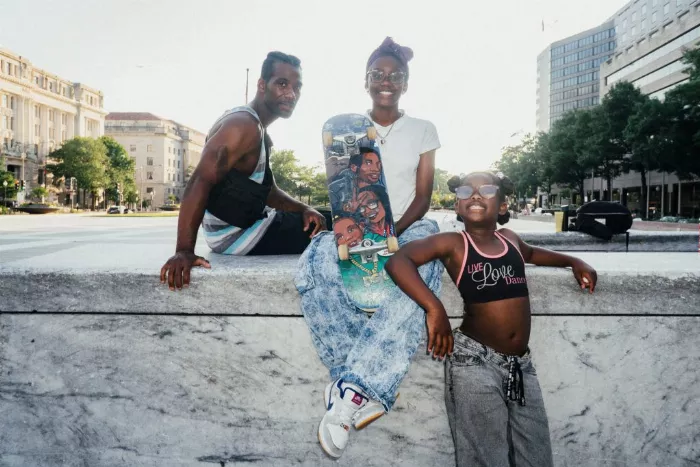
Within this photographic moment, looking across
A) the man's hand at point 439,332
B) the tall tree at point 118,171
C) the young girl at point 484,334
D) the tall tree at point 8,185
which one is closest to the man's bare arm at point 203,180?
the young girl at point 484,334

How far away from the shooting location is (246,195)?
9.95ft

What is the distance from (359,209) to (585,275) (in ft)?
3.69

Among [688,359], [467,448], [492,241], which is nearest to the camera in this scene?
[467,448]

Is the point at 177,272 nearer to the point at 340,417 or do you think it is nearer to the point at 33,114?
the point at 340,417

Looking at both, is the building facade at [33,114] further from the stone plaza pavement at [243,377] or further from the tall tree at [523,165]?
the stone plaza pavement at [243,377]

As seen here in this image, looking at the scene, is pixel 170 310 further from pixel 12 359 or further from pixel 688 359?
pixel 688 359

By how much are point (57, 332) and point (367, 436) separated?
168 cm

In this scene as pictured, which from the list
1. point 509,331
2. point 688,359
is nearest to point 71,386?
point 509,331

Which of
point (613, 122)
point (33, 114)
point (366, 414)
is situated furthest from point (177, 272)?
point (33, 114)

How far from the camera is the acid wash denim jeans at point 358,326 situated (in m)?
2.08

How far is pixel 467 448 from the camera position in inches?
84.4

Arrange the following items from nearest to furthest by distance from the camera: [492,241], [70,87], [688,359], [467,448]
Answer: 1. [467,448]
2. [492,241]
3. [688,359]
4. [70,87]

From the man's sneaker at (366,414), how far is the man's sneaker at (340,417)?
16mm

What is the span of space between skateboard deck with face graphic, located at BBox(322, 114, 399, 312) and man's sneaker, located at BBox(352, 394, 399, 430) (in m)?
0.42
